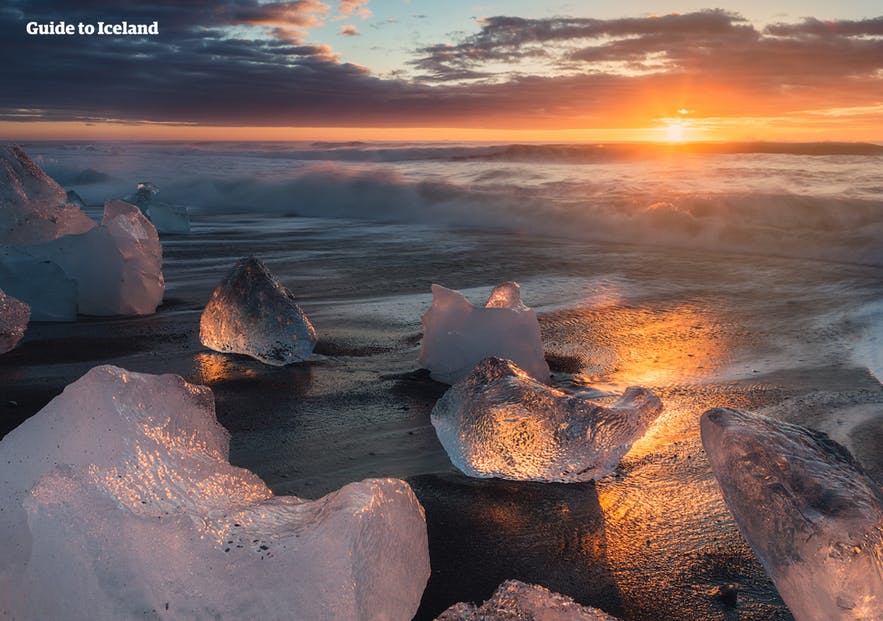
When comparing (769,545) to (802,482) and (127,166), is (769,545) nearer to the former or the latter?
(802,482)

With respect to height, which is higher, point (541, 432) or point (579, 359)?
point (541, 432)

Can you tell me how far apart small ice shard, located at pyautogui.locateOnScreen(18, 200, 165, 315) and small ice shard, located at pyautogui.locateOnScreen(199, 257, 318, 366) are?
3.05 feet

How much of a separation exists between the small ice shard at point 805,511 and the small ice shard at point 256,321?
2258 mm

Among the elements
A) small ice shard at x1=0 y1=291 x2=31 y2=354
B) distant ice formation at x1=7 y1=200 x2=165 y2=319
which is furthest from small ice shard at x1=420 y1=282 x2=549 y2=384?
distant ice formation at x1=7 y1=200 x2=165 y2=319

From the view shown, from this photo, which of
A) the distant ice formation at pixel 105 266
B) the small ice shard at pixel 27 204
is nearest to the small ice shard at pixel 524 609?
the distant ice formation at pixel 105 266

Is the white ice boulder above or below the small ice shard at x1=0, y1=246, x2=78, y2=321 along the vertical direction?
above

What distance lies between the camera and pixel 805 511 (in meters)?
1.61

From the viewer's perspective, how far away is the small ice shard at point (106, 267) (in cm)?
461

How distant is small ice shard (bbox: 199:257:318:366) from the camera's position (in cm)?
369

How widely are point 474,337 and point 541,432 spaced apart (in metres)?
1.04

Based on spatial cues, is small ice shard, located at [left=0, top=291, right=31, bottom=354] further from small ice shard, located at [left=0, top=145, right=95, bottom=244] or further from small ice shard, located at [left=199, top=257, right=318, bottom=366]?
small ice shard, located at [left=0, top=145, right=95, bottom=244]

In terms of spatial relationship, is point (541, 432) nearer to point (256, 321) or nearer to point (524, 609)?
point (524, 609)

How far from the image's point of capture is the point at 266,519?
1.70 m

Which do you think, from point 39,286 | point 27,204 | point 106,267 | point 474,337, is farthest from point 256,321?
point 27,204
